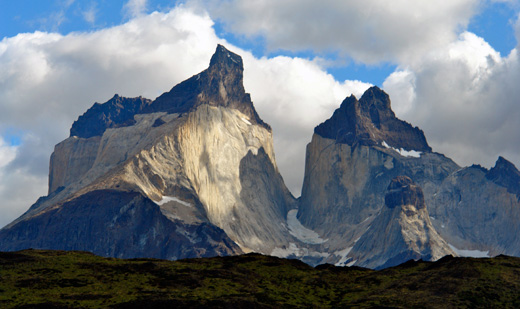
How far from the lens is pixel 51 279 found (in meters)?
193

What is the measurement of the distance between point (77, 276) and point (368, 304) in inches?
2472

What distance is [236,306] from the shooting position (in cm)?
18175

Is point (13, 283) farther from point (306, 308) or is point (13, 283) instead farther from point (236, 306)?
point (306, 308)

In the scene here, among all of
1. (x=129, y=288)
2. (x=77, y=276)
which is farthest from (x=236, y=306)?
(x=77, y=276)

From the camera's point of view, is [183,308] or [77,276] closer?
[183,308]

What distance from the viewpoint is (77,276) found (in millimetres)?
197750

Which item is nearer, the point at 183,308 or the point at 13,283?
the point at 183,308

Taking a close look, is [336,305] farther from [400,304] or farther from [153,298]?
[153,298]

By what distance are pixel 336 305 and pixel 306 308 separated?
909 cm

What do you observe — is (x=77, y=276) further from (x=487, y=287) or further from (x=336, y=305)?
(x=487, y=287)

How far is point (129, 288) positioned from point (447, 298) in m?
67.0

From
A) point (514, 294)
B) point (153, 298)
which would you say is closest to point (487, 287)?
point (514, 294)

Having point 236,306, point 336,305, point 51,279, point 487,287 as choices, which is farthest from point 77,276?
point 487,287

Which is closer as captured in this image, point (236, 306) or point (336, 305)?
point (236, 306)
